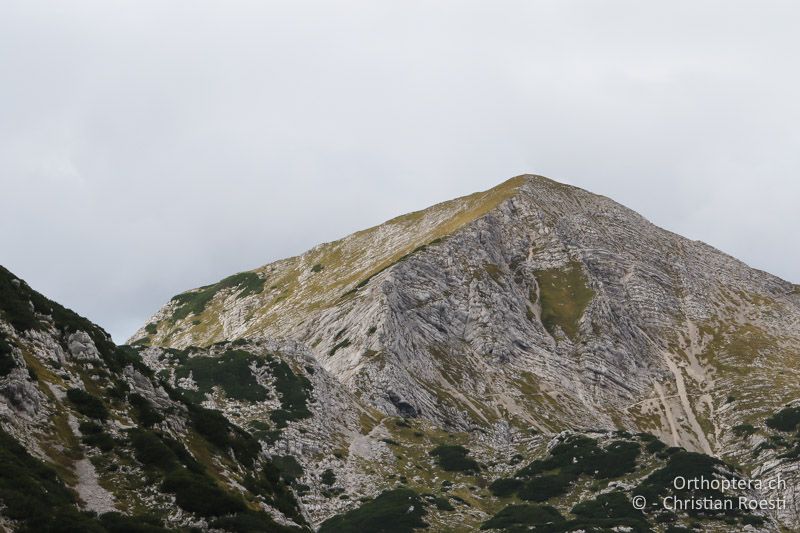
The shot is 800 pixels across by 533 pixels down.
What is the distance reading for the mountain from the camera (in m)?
46.0

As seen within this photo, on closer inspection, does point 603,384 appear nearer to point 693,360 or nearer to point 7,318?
point 693,360

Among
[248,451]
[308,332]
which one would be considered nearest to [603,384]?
[308,332]

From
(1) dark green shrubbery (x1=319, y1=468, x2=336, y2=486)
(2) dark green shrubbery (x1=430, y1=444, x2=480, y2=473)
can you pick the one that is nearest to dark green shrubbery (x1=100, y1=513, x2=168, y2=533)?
(1) dark green shrubbery (x1=319, y1=468, x2=336, y2=486)

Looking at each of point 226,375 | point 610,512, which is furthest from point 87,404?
point 226,375

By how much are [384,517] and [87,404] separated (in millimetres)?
46222

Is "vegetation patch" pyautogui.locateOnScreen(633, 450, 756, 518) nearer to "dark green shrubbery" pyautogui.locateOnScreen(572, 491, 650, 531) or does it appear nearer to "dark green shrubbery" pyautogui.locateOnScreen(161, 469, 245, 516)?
"dark green shrubbery" pyautogui.locateOnScreen(572, 491, 650, 531)

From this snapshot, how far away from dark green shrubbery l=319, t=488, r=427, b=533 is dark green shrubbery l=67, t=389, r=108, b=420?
4201 centimetres

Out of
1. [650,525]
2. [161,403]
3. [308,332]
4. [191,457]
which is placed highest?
[308,332]

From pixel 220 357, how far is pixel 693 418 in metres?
100.0

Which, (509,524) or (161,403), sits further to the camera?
(509,524)

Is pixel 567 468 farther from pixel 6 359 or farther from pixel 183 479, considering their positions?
pixel 6 359

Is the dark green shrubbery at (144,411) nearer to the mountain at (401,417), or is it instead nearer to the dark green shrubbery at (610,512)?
the mountain at (401,417)

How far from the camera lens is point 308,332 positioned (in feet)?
558

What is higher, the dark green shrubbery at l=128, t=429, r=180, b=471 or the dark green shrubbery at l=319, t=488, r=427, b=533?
the dark green shrubbery at l=128, t=429, r=180, b=471
